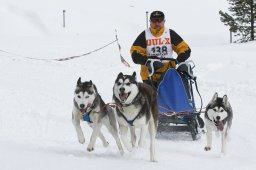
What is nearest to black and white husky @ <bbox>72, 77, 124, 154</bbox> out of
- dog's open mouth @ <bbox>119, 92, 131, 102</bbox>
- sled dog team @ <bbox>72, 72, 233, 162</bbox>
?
sled dog team @ <bbox>72, 72, 233, 162</bbox>

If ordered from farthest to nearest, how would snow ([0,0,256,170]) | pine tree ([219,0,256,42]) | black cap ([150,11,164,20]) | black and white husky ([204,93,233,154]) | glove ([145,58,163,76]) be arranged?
pine tree ([219,0,256,42]) < black cap ([150,11,164,20]) < glove ([145,58,163,76]) < black and white husky ([204,93,233,154]) < snow ([0,0,256,170])

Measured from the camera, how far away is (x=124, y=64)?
1380cm

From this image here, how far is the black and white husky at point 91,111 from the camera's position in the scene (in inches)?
204

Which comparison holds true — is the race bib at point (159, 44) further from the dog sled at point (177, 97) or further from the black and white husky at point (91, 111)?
the black and white husky at point (91, 111)

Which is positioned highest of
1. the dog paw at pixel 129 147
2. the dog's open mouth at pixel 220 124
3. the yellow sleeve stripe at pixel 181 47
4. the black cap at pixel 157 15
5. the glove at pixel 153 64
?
the black cap at pixel 157 15

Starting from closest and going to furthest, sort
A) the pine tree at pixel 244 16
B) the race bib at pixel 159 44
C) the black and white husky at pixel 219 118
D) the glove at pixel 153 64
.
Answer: the black and white husky at pixel 219 118 < the glove at pixel 153 64 < the race bib at pixel 159 44 < the pine tree at pixel 244 16

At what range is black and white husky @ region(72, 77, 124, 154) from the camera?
5.17 meters

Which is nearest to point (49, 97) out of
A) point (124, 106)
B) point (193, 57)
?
point (124, 106)

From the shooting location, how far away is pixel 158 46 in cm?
663

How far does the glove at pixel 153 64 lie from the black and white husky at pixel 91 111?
1.08 metres

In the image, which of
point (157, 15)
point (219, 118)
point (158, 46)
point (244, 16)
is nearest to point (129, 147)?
point (219, 118)

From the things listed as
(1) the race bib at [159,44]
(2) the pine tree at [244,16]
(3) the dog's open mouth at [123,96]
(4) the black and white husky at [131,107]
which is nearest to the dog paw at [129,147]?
(4) the black and white husky at [131,107]

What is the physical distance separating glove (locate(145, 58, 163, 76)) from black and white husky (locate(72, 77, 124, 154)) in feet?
3.55

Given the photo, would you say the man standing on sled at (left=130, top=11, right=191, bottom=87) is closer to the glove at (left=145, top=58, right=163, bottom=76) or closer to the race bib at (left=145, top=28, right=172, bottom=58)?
the race bib at (left=145, top=28, right=172, bottom=58)
